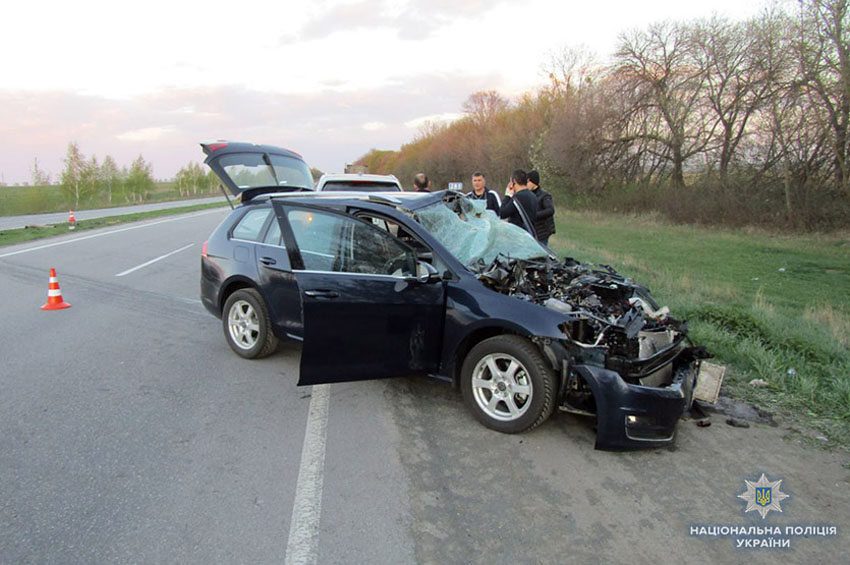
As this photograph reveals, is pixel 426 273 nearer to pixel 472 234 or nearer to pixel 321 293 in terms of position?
pixel 321 293

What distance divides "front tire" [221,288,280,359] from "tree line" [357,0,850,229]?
2068cm

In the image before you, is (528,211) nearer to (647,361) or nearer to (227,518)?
(647,361)

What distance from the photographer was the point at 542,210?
7793 mm

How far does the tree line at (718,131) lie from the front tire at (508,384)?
66.0 feet

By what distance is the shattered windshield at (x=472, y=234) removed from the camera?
194 inches

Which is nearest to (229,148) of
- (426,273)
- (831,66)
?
(426,273)

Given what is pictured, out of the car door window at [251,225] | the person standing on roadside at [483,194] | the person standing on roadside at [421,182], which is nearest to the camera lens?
the car door window at [251,225]

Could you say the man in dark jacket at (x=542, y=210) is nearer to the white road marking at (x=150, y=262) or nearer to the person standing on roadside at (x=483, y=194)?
the person standing on roadside at (x=483, y=194)

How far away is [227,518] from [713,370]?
3.86 metres

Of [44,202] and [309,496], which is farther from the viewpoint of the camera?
[44,202]

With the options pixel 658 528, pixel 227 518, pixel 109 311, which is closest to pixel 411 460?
pixel 227 518

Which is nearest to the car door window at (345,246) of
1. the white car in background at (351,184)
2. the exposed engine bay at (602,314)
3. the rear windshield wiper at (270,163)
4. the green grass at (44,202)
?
the exposed engine bay at (602,314)

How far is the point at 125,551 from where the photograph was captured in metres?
2.66

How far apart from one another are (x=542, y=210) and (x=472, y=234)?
9.32ft
